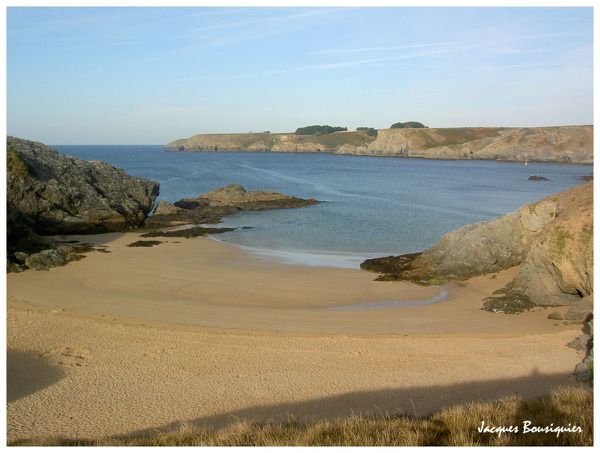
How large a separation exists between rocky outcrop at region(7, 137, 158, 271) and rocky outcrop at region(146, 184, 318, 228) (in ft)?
7.19

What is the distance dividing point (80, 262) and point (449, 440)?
15.6 meters

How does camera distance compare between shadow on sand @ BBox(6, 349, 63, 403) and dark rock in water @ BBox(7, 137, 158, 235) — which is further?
dark rock in water @ BBox(7, 137, 158, 235)

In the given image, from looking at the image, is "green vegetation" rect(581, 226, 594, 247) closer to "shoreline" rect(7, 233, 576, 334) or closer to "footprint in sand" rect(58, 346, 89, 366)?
"shoreline" rect(7, 233, 576, 334)

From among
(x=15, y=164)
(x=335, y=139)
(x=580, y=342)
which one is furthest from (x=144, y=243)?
(x=335, y=139)

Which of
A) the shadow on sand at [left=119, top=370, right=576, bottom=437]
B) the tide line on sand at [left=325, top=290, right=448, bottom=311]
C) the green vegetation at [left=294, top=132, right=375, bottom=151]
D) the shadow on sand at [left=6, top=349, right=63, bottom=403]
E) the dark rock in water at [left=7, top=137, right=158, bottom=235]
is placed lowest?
the tide line on sand at [left=325, top=290, right=448, bottom=311]

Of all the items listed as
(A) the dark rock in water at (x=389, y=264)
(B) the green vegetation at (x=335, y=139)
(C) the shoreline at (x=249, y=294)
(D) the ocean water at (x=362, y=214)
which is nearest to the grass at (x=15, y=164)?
(C) the shoreline at (x=249, y=294)

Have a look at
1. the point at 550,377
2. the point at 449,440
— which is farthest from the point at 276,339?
the point at 449,440

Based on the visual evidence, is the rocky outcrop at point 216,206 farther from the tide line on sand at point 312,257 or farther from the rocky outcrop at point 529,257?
the rocky outcrop at point 529,257

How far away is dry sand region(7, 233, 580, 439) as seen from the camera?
8.40 m

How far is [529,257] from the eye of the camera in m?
14.9

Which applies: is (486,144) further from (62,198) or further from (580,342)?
(580,342)

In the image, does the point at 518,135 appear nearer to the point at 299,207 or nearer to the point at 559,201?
the point at 299,207

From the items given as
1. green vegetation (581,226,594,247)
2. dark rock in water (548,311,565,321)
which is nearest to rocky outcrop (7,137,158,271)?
dark rock in water (548,311,565,321)

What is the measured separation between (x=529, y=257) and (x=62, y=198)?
1838 centimetres
